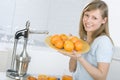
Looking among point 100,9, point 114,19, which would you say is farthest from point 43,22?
Result: point 100,9

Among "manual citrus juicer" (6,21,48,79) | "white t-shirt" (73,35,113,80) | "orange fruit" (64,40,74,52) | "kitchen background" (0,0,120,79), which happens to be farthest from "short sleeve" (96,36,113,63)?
"kitchen background" (0,0,120,79)

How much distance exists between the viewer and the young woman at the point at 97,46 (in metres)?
1.26

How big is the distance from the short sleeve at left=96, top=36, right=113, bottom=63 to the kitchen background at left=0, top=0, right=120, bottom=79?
651mm

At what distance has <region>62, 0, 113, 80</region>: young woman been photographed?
126 cm

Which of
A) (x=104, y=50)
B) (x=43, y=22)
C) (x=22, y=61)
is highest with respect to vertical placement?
(x=43, y=22)

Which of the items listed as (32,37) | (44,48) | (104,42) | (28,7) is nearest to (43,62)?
(44,48)

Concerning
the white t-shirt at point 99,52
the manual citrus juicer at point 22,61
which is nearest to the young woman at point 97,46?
the white t-shirt at point 99,52

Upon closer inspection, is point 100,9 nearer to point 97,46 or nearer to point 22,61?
point 97,46

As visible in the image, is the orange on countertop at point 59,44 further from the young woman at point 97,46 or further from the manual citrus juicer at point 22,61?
the manual citrus juicer at point 22,61

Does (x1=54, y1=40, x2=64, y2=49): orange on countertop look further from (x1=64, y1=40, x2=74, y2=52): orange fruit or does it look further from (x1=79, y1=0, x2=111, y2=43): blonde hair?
(x1=79, y1=0, x2=111, y2=43): blonde hair

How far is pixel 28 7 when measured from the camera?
83.0 inches

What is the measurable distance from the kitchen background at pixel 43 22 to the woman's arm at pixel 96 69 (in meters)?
0.65

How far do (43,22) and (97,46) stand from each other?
951 millimetres

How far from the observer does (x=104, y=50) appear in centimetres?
128
